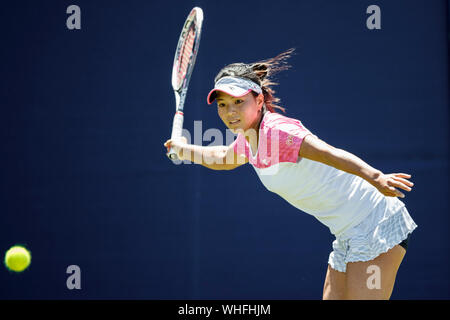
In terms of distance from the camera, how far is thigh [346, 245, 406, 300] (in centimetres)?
232

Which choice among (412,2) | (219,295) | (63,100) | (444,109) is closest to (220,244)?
(219,295)

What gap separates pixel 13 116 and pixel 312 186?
251 cm

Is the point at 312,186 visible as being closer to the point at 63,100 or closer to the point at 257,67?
the point at 257,67

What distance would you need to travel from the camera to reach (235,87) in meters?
2.48

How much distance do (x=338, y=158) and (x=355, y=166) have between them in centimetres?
→ 7

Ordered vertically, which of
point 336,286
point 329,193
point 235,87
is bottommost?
point 336,286

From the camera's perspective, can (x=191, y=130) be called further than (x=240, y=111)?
Yes

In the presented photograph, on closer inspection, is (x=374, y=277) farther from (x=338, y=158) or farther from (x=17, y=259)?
(x=17, y=259)

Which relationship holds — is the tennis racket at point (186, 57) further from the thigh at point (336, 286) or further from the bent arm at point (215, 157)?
the thigh at point (336, 286)

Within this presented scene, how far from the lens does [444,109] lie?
3877 millimetres

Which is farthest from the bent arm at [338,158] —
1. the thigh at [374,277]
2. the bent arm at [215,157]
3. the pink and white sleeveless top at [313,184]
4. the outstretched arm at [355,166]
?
the bent arm at [215,157]

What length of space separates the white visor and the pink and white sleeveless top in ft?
0.44

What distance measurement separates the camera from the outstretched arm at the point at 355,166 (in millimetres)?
2023

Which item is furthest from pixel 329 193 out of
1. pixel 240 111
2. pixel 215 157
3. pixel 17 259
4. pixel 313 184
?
pixel 17 259
